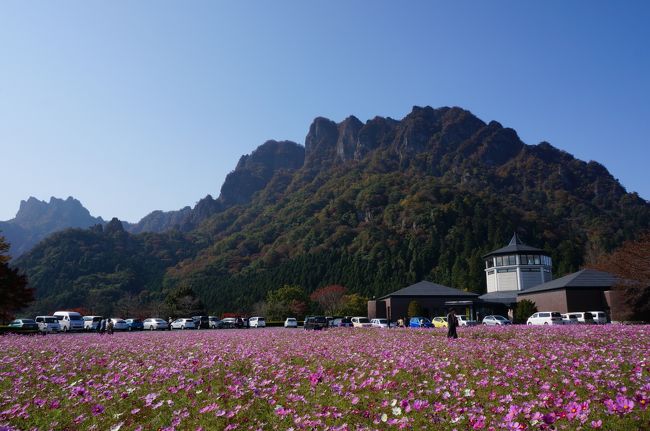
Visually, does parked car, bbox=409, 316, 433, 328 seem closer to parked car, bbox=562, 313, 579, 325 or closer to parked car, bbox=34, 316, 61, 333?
parked car, bbox=562, 313, 579, 325

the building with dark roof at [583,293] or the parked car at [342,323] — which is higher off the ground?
the building with dark roof at [583,293]

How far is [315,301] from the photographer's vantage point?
262 ft

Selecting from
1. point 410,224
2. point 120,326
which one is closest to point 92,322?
point 120,326

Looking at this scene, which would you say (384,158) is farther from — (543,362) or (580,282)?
(543,362)

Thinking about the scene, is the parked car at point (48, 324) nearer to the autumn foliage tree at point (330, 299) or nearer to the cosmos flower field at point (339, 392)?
the cosmos flower field at point (339, 392)

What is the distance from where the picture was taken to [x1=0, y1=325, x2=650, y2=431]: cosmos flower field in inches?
245

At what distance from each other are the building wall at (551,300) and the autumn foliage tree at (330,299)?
2943 centimetres

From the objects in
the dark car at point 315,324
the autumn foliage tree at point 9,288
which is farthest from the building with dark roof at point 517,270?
the autumn foliage tree at point 9,288

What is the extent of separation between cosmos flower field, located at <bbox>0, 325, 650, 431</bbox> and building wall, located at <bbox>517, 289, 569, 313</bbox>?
38.3 meters

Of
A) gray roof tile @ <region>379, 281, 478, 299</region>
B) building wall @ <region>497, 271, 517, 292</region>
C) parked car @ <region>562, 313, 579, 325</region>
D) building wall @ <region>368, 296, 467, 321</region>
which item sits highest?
building wall @ <region>497, 271, 517, 292</region>

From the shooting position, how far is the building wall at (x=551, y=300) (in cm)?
4922

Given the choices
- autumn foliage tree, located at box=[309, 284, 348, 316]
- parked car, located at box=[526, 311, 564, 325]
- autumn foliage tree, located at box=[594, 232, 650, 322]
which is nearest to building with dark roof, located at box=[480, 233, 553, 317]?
autumn foliage tree, located at box=[309, 284, 348, 316]

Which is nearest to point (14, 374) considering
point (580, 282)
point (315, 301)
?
point (580, 282)

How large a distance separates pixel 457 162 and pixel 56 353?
17454 centimetres
